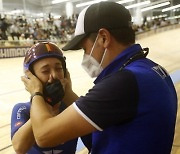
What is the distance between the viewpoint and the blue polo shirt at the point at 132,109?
1.13 m

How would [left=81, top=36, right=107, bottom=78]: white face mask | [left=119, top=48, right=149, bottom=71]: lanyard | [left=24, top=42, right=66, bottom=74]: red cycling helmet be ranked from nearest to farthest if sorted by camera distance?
[left=119, top=48, right=149, bottom=71]: lanyard < [left=81, top=36, right=107, bottom=78]: white face mask < [left=24, top=42, right=66, bottom=74]: red cycling helmet

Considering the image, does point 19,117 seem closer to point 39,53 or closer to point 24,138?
point 24,138

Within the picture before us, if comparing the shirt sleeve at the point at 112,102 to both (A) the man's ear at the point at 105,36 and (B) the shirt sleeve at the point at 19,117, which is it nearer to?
(A) the man's ear at the point at 105,36

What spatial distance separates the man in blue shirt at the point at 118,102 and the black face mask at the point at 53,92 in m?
0.13

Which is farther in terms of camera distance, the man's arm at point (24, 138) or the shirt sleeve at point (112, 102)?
the man's arm at point (24, 138)

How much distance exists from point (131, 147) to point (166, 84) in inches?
12.2

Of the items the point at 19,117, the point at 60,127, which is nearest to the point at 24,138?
the point at 19,117

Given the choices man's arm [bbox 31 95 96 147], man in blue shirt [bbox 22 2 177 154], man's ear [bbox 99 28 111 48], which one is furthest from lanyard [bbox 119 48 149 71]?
man's arm [bbox 31 95 96 147]

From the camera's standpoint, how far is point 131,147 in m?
1.18

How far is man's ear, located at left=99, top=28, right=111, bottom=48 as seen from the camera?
1300mm

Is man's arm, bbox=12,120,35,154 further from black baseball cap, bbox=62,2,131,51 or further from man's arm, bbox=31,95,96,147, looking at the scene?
black baseball cap, bbox=62,2,131,51

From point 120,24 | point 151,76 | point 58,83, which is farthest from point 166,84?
point 58,83

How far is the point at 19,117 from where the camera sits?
68.5 inches

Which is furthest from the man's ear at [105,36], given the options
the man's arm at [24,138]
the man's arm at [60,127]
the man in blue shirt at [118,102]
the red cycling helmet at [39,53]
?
the man's arm at [24,138]
